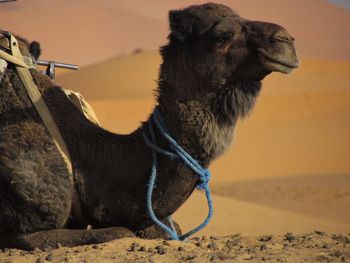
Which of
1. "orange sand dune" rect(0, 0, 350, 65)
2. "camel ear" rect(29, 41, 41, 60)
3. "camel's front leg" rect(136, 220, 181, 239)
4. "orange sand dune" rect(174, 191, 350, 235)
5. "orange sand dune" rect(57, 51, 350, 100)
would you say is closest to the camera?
"camel's front leg" rect(136, 220, 181, 239)

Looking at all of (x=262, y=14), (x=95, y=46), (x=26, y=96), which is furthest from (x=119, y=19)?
(x=26, y=96)

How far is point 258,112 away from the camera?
3366 cm

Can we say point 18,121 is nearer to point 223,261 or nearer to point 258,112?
point 223,261

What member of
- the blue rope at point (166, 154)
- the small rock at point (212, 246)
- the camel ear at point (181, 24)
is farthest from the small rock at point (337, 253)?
the camel ear at point (181, 24)

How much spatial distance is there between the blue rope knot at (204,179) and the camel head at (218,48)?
0.59 m

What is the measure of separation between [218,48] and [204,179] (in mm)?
888

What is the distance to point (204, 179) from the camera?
15.2 feet

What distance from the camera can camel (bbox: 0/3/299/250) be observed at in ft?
14.9

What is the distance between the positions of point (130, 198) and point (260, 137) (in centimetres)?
2469

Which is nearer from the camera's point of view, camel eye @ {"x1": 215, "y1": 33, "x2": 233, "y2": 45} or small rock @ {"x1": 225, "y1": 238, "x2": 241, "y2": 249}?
camel eye @ {"x1": 215, "y1": 33, "x2": 233, "y2": 45}

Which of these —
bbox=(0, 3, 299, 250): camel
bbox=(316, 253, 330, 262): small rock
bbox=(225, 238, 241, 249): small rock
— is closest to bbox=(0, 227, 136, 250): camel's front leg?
bbox=(0, 3, 299, 250): camel

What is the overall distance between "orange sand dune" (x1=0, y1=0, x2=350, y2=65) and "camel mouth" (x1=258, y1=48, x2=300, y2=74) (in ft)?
265

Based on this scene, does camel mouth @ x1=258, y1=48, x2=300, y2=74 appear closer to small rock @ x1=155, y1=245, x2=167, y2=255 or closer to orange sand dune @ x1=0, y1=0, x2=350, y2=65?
small rock @ x1=155, y1=245, x2=167, y2=255

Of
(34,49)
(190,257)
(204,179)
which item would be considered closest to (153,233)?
(204,179)
